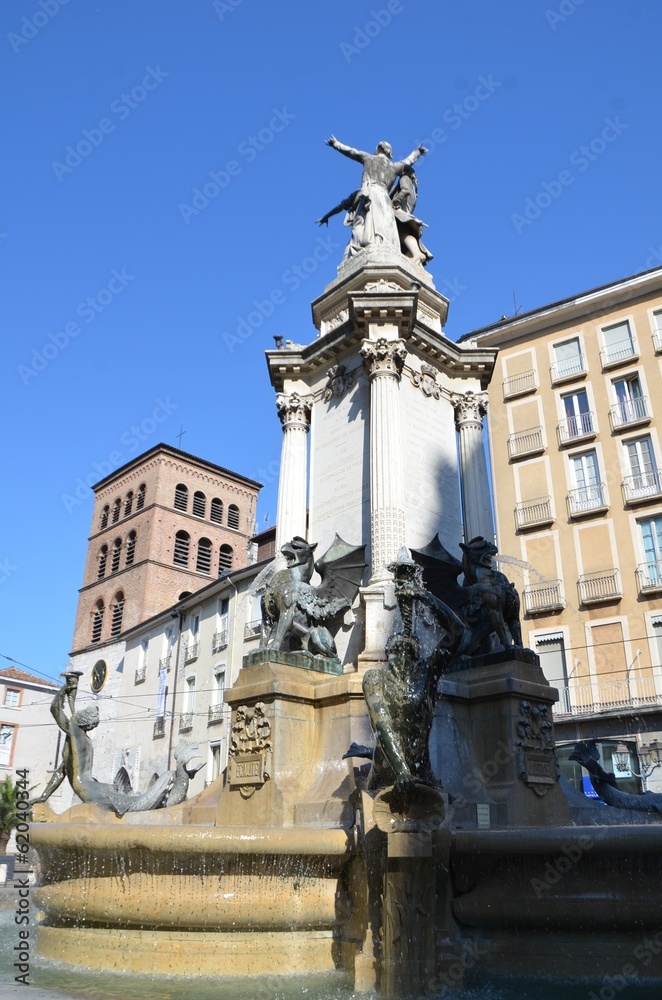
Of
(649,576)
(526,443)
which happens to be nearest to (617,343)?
(526,443)

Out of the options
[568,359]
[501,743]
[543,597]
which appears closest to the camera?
[501,743]

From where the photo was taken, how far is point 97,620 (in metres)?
73.0

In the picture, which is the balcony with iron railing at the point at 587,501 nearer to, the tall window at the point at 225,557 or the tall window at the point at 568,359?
the tall window at the point at 568,359

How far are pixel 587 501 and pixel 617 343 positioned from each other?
7.76 m

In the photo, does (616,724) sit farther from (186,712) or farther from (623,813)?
(186,712)

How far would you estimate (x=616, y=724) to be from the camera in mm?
28766

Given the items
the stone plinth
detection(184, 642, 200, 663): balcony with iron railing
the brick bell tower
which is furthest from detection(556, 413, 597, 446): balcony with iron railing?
the brick bell tower

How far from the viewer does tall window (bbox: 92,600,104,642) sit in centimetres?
7188

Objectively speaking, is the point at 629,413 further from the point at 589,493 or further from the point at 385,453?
the point at 385,453

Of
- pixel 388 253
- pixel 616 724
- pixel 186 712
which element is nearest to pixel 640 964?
pixel 388 253

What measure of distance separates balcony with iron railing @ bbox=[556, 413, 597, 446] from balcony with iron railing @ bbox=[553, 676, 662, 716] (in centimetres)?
1100

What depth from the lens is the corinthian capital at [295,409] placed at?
13.7m

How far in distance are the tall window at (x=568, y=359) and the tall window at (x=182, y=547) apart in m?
45.3

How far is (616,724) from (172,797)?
22.3m
